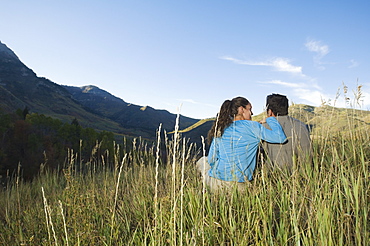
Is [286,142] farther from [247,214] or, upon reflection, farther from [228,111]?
[247,214]

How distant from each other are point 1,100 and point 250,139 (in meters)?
66.4

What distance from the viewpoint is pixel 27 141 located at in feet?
41.6

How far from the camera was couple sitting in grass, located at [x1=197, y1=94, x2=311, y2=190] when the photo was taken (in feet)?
8.85

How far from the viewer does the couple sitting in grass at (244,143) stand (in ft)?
8.85

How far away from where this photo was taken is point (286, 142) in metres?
2.94

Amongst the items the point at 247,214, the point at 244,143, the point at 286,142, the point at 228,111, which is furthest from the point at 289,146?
the point at 247,214

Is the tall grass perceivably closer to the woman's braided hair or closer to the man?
the man

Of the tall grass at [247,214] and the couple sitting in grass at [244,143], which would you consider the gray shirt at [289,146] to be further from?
the tall grass at [247,214]

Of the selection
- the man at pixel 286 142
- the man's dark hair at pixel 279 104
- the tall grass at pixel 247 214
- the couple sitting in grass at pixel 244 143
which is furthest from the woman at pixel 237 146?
the man's dark hair at pixel 279 104

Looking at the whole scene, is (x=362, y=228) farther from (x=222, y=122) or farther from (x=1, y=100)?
(x=1, y=100)

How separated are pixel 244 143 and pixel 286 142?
54 cm

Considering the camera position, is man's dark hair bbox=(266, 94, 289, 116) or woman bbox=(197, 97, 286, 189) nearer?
woman bbox=(197, 97, 286, 189)

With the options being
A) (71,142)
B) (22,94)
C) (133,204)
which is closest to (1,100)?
(22,94)

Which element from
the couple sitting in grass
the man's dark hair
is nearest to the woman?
the couple sitting in grass
